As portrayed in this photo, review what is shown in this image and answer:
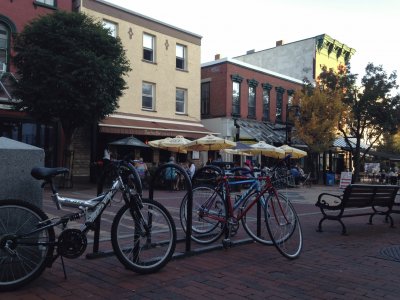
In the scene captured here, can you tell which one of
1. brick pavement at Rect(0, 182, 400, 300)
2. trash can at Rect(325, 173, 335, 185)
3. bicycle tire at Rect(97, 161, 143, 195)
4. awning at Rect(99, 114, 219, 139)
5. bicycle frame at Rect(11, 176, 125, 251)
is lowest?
brick pavement at Rect(0, 182, 400, 300)

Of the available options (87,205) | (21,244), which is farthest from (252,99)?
(21,244)

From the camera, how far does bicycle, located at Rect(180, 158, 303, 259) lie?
5602 millimetres

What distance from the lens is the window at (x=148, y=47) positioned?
24.0 metres

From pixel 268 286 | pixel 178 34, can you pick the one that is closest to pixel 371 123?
pixel 178 34

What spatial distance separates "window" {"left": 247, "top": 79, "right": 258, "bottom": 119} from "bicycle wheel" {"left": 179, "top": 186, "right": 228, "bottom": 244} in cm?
2434

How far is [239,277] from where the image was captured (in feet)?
14.7

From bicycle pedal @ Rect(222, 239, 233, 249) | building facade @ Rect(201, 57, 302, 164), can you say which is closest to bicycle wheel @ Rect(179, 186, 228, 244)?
bicycle pedal @ Rect(222, 239, 233, 249)

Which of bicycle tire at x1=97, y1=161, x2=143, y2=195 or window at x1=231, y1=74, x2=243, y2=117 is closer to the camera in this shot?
bicycle tire at x1=97, y1=161, x2=143, y2=195

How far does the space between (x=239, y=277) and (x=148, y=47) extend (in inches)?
840

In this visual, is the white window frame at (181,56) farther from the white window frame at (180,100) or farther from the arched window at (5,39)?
the arched window at (5,39)

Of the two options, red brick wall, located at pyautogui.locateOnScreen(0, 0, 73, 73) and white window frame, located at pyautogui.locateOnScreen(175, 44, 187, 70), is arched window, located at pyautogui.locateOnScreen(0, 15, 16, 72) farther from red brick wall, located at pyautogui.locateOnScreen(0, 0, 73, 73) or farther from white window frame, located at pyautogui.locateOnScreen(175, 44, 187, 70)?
white window frame, located at pyautogui.locateOnScreen(175, 44, 187, 70)

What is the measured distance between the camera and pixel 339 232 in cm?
773

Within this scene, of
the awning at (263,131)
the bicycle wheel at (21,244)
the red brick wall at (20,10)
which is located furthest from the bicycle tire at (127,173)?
the awning at (263,131)

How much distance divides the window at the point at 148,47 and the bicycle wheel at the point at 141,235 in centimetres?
2043
